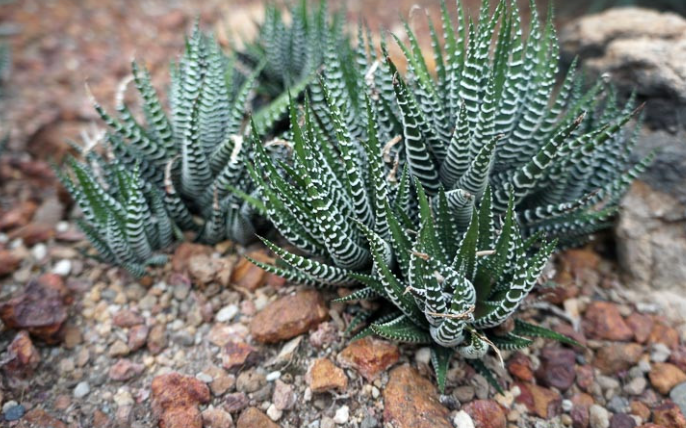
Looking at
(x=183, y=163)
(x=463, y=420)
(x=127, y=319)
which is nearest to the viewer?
(x=463, y=420)

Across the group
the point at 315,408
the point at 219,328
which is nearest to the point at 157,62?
the point at 219,328

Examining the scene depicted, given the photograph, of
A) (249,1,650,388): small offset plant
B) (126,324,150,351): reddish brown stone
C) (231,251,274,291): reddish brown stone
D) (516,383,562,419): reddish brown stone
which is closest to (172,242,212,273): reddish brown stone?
(231,251,274,291): reddish brown stone

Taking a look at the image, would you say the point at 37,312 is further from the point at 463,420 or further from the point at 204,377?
the point at 463,420

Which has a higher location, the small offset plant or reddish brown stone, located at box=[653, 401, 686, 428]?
the small offset plant

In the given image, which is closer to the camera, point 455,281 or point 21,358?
point 455,281

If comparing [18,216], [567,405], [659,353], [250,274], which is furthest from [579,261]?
[18,216]

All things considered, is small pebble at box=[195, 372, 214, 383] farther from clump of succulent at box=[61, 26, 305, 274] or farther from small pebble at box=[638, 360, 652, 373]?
small pebble at box=[638, 360, 652, 373]

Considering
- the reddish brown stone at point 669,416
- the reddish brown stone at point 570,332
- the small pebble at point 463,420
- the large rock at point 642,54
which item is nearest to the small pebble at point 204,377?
the small pebble at point 463,420

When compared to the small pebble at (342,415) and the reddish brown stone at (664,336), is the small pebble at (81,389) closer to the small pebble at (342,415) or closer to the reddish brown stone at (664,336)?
the small pebble at (342,415)
